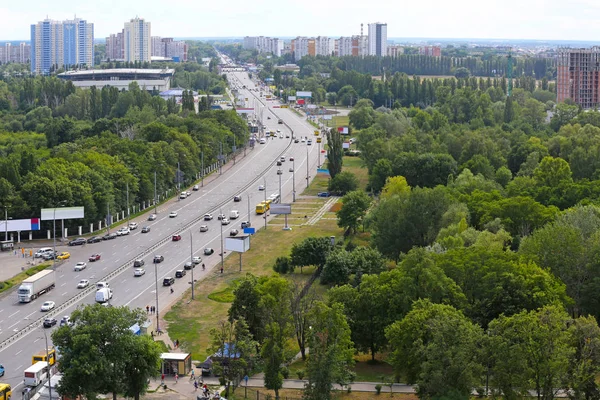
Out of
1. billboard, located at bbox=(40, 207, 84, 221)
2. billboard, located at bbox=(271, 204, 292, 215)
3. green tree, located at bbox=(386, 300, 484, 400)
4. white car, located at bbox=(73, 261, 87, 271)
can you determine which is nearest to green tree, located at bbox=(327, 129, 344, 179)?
billboard, located at bbox=(271, 204, 292, 215)

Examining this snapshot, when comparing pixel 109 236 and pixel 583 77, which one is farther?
pixel 583 77

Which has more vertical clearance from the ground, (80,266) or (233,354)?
(233,354)

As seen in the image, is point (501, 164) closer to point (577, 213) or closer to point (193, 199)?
point (193, 199)

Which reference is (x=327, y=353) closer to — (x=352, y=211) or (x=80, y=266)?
(x=80, y=266)

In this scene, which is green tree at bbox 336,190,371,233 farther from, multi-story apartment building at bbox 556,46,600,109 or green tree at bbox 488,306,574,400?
multi-story apartment building at bbox 556,46,600,109

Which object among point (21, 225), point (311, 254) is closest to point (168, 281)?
point (311, 254)

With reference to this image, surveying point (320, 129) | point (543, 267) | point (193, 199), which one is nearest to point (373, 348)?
point (543, 267)
